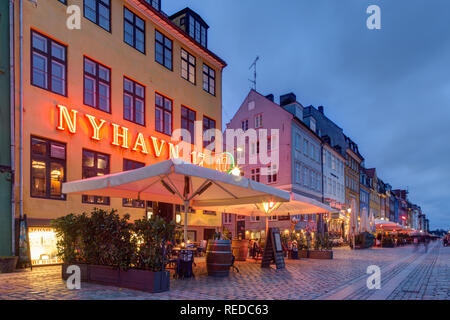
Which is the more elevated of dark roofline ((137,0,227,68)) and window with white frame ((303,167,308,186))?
dark roofline ((137,0,227,68))

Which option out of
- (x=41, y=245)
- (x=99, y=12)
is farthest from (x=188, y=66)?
(x=41, y=245)

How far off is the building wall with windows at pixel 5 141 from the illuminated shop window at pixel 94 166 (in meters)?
2.90

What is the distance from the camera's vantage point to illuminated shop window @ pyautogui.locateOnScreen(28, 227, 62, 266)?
11891 millimetres

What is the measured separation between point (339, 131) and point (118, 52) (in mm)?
40202

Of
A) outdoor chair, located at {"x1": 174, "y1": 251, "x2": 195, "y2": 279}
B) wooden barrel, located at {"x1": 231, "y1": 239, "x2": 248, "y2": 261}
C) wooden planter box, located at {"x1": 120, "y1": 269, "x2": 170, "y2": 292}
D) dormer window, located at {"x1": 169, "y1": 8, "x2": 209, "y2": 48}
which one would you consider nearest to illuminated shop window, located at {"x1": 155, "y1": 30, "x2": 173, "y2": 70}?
dormer window, located at {"x1": 169, "y1": 8, "x2": 209, "y2": 48}

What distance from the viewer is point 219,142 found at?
22344mm

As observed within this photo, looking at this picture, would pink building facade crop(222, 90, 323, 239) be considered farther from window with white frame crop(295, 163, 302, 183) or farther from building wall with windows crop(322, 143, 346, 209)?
building wall with windows crop(322, 143, 346, 209)

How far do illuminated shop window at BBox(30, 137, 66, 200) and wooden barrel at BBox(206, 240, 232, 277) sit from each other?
6.00m

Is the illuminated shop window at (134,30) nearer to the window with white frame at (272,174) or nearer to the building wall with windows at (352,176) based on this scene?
the window with white frame at (272,174)

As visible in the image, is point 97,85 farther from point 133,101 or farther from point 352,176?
point 352,176

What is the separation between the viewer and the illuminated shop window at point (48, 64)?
12492mm

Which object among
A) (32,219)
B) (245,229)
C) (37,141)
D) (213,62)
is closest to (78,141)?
(37,141)

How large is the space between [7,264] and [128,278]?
4588mm
